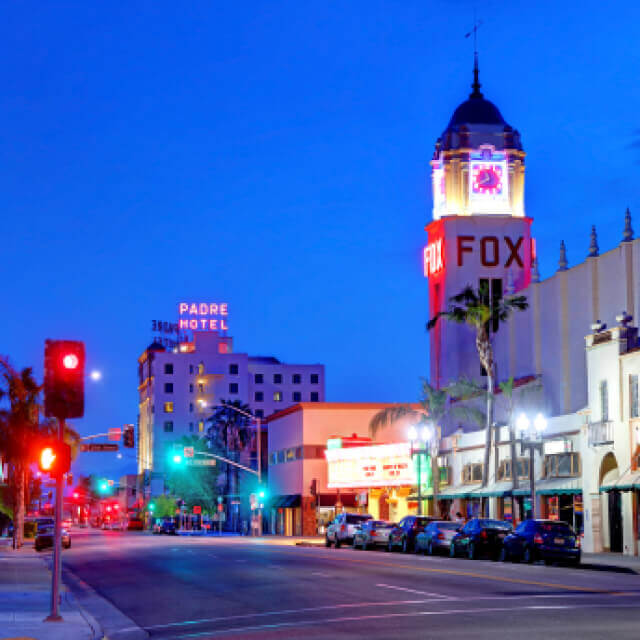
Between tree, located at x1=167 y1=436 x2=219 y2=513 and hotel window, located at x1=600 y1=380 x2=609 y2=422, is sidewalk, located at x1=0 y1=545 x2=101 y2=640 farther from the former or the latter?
tree, located at x1=167 y1=436 x2=219 y2=513

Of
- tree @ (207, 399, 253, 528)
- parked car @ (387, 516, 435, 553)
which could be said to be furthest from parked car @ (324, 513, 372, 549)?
tree @ (207, 399, 253, 528)

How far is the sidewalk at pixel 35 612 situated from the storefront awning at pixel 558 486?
995 inches

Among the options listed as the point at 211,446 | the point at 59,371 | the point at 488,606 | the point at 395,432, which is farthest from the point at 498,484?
the point at 211,446

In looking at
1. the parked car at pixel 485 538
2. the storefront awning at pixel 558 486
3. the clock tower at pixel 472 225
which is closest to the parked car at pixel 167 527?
the clock tower at pixel 472 225

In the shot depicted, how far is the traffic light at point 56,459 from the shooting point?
725 inches

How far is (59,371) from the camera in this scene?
17.8 m

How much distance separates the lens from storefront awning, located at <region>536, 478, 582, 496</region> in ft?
165

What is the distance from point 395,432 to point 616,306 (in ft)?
114

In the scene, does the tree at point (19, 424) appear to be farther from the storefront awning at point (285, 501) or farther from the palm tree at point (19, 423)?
the storefront awning at point (285, 501)

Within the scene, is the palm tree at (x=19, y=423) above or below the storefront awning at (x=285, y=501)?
above

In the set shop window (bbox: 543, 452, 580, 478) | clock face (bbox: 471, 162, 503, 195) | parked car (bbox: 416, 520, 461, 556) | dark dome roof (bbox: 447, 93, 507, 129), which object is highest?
dark dome roof (bbox: 447, 93, 507, 129)

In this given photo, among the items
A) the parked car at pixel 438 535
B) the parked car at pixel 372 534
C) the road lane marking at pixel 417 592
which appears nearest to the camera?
the road lane marking at pixel 417 592

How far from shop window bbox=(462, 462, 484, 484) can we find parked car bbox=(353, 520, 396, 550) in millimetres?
11477

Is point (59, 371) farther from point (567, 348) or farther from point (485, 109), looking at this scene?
point (485, 109)
